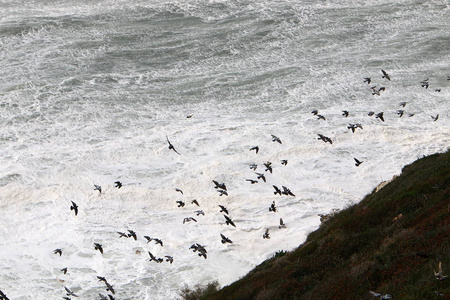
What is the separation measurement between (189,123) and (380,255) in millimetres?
24587

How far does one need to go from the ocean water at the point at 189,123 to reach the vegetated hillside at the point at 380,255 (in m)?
6.35

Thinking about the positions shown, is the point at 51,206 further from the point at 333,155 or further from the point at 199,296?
the point at 333,155

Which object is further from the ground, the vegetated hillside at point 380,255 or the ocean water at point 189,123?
the vegetated hillside at point 380,255

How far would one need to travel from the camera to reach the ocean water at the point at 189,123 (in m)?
26.9

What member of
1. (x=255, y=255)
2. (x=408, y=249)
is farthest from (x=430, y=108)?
(x=408, y=249)

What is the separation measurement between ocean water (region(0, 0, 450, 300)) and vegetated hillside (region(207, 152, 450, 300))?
635 cm

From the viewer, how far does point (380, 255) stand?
15.1 m

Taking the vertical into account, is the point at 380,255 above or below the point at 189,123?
above

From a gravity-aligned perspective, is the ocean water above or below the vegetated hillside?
below

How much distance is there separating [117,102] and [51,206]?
13.0m

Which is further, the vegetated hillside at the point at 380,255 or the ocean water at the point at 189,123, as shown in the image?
the ocean water at the point at 189,123

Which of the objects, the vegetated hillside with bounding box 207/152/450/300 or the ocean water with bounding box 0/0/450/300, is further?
the ocean water with bounding box 0/0/450/300

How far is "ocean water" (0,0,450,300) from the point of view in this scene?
26.9 m

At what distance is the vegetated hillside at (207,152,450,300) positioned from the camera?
13359mm
